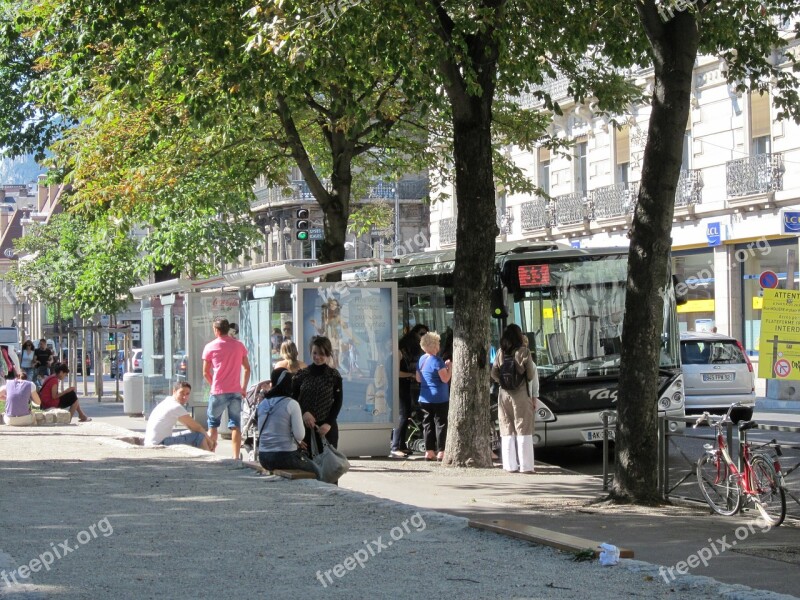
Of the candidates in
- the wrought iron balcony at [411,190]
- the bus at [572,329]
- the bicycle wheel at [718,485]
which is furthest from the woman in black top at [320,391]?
the wrought iron balcony at [411,190]

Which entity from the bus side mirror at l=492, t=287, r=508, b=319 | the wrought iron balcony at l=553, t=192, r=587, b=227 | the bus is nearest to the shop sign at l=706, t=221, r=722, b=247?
the wrought iron balcony at l=553, t=192, r=587, b=227

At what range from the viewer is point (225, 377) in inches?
688

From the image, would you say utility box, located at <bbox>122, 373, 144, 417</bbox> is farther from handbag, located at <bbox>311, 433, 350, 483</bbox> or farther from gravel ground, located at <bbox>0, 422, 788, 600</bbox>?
handbag, located at <bbox>311, 433, 350, 483</bbox>

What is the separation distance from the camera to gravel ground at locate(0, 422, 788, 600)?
25.9ft

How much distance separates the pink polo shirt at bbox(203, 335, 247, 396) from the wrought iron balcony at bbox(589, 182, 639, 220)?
22.0 m

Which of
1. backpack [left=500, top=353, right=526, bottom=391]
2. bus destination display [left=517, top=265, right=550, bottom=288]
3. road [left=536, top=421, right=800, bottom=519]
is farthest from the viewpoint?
bus destination display [left=517, top=265, right=550, bottom=288]

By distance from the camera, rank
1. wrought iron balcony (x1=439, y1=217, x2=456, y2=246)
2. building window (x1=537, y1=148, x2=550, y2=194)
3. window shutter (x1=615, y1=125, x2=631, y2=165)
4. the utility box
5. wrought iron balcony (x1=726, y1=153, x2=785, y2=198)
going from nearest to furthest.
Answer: the utility box < wrought iron balcony (x1=726, y1=153, x2=785, y2=198) < window shutter (x1=615, y1=125, x2=631, y2=165) < building window (x1=537, y1=148, x2=550, y2=194) < wrought iron balcony (x1=439, y1=217, x2=456, y2=246)

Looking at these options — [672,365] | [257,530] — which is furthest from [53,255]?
[257,530]

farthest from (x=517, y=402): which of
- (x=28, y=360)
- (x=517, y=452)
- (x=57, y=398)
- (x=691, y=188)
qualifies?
(x=28, y=360)

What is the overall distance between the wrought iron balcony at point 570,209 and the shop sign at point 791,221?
345 inches

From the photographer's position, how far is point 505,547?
945 cm

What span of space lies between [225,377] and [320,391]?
4.49 m

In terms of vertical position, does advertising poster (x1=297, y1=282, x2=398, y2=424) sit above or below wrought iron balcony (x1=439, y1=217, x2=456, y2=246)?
below

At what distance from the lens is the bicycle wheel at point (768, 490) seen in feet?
37.1
